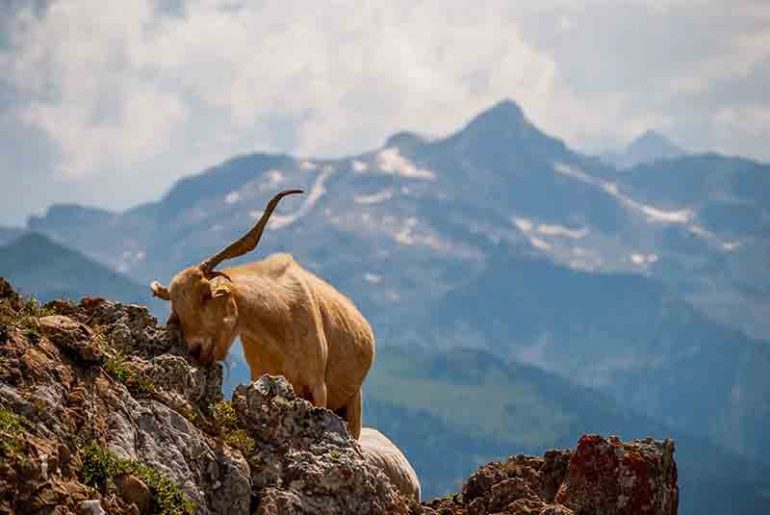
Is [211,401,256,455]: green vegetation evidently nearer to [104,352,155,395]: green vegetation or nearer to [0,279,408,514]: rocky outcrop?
[0,279,408,514]: rocky outcrop

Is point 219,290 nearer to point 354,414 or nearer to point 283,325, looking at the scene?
point 283,325

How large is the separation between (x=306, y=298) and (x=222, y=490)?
7.74 m

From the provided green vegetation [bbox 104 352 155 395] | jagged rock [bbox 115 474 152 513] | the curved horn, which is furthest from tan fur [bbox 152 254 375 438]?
jagged rock [bbox 115 474 152 513]

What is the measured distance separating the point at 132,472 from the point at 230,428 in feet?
10.1

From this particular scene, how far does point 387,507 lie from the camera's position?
18719 mm

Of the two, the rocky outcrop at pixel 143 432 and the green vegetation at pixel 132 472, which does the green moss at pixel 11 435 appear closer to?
the rocky outcrop at pixel 143 432

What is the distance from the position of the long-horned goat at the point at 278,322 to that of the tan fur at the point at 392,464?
2.36ft

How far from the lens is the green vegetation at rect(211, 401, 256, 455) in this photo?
18058 mm

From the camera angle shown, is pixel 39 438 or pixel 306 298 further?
pixel 306 298

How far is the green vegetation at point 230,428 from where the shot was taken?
18058 millimetres

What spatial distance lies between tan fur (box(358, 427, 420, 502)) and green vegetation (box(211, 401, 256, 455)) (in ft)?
21.3

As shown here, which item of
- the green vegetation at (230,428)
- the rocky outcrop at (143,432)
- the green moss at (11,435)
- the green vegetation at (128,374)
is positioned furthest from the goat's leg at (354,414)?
the green moss at (11,435)

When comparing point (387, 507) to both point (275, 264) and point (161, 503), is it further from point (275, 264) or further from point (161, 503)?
point (275, 264)

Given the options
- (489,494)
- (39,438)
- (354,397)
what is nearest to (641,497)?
(489,494)
